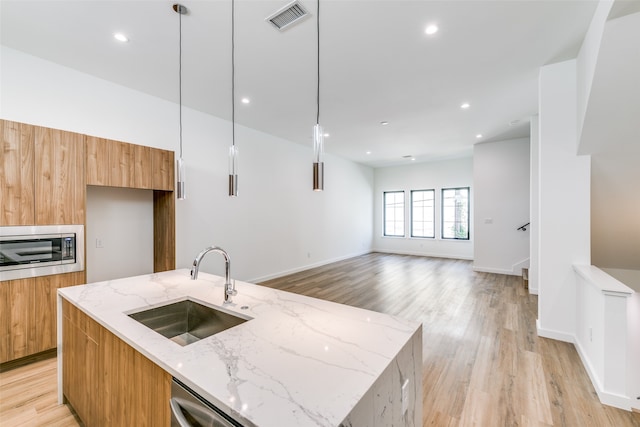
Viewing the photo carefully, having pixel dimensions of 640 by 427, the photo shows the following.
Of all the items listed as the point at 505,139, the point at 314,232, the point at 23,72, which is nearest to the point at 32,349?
the point at 23,72

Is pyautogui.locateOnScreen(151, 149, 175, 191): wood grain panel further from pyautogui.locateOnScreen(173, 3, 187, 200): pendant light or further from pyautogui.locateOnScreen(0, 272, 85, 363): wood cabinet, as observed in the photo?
pyautogui.locateOnScreen(0, 272, 85, 363): wood cabinet

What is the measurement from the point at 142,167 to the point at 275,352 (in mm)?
3206

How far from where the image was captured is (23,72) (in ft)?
9.11

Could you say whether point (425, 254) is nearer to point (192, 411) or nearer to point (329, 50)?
point (329, 50)

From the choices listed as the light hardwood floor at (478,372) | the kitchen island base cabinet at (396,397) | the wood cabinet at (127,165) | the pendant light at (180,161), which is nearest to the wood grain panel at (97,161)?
the wood cabinet at (127,165)

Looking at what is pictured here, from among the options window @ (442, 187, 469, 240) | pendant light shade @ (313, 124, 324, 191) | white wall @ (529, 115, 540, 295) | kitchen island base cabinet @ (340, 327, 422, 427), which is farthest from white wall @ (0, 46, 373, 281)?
white wall @ (529, 115, 540, 295)

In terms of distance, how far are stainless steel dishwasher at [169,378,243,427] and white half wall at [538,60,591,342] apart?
362cm

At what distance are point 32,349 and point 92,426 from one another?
1.67 m

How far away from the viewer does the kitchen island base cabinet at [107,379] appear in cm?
114

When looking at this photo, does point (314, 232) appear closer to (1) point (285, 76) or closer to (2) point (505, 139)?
(1) point (285, 76)

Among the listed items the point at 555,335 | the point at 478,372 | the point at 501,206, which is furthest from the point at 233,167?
the point at 501,206

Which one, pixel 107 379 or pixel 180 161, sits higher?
pixel 180 161

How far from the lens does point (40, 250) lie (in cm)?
261

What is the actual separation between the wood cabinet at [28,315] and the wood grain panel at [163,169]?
4.55 feet
